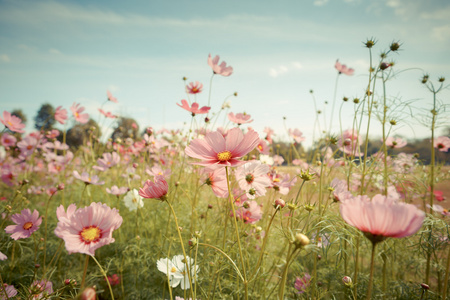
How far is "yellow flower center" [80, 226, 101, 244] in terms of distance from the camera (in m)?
0.50

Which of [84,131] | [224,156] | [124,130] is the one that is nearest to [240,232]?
[224,156]

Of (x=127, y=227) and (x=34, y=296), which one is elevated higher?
(x=34, y=296)

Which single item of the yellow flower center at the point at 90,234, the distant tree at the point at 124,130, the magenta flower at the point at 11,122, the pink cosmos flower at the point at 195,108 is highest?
the distant tree at the point at 124,130

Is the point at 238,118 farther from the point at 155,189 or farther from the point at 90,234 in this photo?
the point at 90,234

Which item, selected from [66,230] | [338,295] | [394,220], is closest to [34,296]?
[66,230]

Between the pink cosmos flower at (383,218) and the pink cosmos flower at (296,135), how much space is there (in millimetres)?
1435

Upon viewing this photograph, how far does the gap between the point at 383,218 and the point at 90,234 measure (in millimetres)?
598

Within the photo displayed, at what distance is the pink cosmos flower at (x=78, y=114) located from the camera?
62.3 inches

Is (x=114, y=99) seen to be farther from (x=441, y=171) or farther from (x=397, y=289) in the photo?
(x=441, y=171)

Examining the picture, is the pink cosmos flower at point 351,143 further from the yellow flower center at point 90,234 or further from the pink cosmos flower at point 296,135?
the yellow flower center at point 90,234

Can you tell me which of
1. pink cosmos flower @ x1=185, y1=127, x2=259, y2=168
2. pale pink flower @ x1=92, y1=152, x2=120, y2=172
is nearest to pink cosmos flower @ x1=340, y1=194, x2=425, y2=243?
pink cosmos flower @ x1=185, y1=127, x2=259, y2=168

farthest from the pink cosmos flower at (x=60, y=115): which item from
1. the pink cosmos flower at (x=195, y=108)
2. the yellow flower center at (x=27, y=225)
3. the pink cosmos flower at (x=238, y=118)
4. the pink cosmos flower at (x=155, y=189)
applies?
the pink cosmos flower at (x=155, y=189)

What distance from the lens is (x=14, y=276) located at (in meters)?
1.04

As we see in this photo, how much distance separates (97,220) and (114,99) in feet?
4.77
